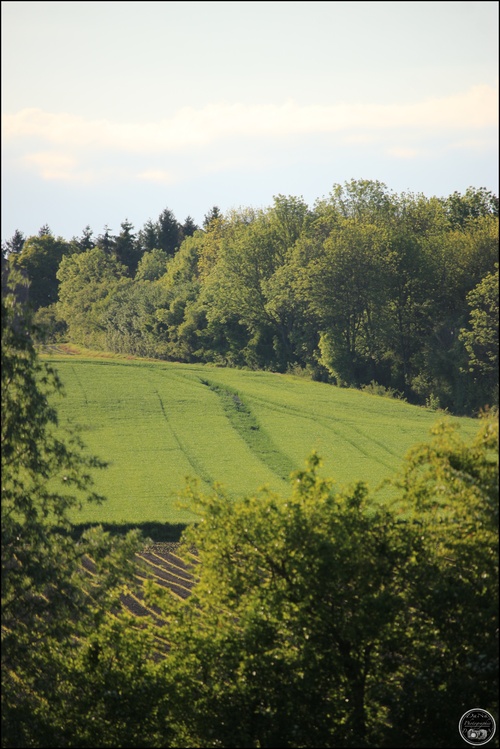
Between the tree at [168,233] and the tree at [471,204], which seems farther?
the tree at [168,233]

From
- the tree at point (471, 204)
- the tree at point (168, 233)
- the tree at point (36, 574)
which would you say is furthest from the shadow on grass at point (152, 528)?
the tree at point (168, 233)

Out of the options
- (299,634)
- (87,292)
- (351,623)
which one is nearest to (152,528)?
(299,634)

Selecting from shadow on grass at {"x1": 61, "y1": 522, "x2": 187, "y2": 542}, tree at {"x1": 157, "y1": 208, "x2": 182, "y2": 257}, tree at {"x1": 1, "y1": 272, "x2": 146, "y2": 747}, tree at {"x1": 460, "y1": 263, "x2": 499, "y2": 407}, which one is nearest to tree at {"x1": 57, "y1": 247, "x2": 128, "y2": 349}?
tree at {"x1": 157, "y1": 208, "x2": 182, "y2": 257}

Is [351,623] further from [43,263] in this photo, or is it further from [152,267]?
[43,263]

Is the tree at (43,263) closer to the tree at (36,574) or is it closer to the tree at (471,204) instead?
the tree at (471,204)

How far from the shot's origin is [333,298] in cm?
7019

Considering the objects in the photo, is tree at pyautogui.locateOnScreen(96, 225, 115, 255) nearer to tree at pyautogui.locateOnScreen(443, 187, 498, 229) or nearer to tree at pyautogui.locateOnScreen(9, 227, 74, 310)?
tree at pyautogui.locateOnScreen(9, 227, 74, 310)

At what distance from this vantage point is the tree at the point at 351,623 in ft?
54.7

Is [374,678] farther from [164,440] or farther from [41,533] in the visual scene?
[164,440]

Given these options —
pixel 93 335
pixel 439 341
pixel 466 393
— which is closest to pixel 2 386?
pixel 466 393

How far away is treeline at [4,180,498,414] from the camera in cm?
4409

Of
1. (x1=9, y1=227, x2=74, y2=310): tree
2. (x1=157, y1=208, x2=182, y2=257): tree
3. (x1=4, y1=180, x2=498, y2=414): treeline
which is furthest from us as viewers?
(x1=157, y1=208, x2=182, y2=257): tree

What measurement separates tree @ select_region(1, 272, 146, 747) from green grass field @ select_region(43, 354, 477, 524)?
60.0ft

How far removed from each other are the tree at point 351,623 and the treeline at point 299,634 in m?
0.03
